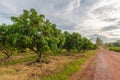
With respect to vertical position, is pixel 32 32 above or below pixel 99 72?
above

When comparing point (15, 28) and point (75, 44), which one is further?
point (75, 44)

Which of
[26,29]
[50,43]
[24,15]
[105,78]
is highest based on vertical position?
[24,15]

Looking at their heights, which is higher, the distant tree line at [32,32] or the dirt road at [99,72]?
the distant tree line at [32,32]

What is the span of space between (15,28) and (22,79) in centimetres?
1232

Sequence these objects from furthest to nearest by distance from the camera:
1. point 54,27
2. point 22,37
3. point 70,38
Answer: point 70,38 < point 54,27 < point 22,37

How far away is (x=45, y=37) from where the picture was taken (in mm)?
26453

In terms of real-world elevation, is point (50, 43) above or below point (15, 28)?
below

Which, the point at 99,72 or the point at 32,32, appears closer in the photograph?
the point at 99,72

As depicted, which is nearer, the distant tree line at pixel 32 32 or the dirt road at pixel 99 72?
the dirt road at pixel 99 72

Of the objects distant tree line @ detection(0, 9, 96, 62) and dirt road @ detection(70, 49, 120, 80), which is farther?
distant tree line @ detection(0, 9, 96, 62)

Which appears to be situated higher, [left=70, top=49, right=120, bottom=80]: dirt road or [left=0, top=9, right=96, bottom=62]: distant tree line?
[left=0, top=9, right=96, bottom=62]: distant tree line

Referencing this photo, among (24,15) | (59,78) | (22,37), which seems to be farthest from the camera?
(24,15)

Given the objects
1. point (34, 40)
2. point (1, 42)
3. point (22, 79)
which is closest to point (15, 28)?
point (34, 40)

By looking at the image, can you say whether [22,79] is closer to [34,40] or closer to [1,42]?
[34,40]
